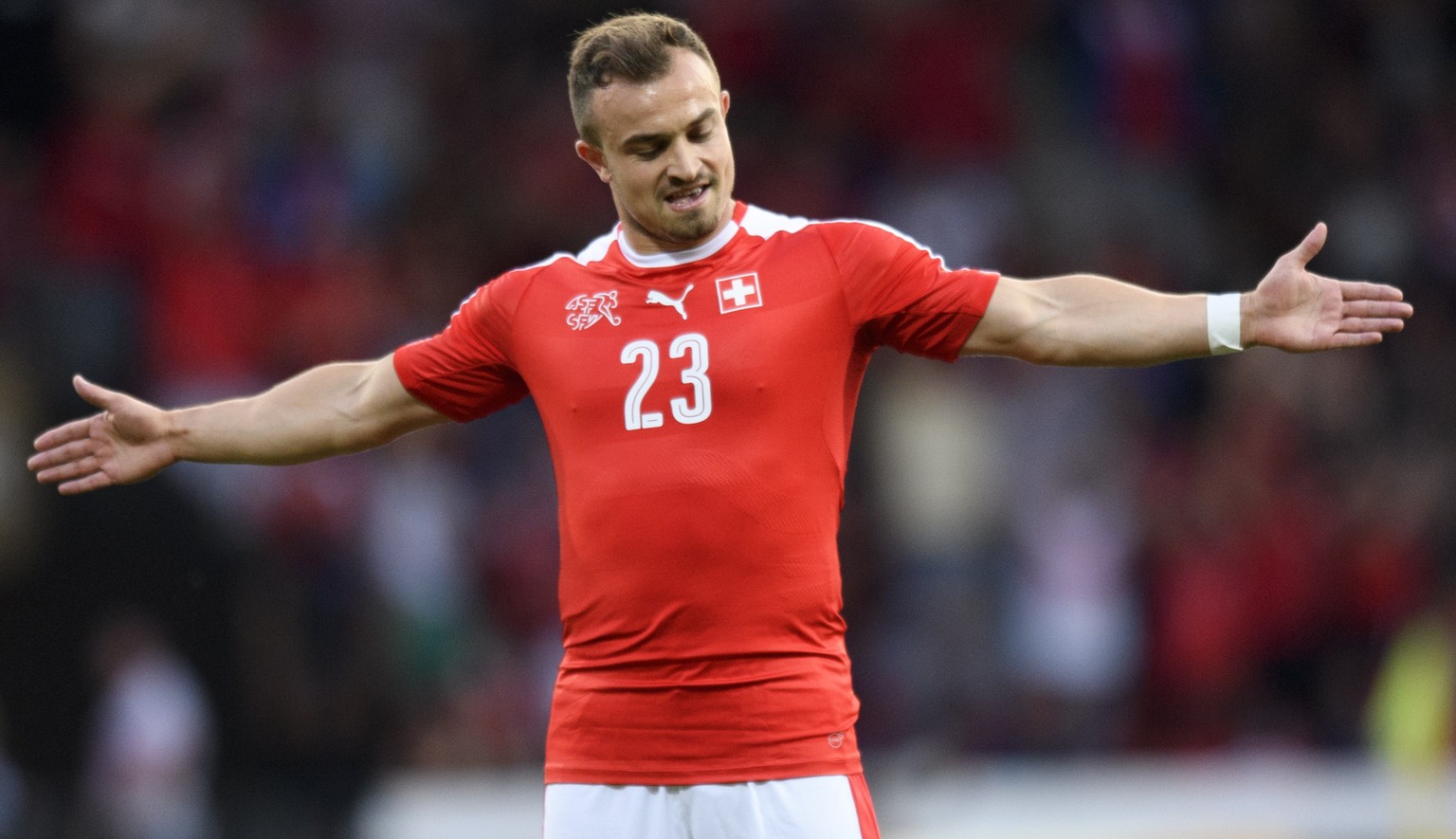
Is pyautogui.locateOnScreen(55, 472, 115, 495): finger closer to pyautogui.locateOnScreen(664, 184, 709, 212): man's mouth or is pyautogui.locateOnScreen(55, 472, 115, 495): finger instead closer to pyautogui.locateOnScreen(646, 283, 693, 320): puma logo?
pyautogui.locateOnScreen(646, 283, 693, 320): puma logo

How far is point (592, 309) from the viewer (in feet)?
16.1

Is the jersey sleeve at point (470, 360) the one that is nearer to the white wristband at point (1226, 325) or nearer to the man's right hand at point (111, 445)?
the man's right hand at point (111, 445)

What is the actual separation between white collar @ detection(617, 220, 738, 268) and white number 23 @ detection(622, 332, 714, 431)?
237 millimetres

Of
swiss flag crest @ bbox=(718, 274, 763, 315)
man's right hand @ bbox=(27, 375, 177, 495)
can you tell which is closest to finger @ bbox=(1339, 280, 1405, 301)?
swiss flag crest @ bbox=(718, 274, 763, 315)

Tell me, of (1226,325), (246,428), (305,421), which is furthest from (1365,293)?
(246,428)

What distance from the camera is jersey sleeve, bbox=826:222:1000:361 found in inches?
188

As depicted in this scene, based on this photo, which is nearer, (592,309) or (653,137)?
(653,137)

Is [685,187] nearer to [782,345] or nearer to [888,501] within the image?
[782,345]

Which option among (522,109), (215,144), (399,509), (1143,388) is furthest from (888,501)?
(215,144)

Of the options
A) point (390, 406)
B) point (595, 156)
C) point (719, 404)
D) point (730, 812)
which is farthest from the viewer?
point (390, 406)

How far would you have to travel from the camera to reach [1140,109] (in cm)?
1450

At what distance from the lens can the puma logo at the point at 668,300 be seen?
4.82m

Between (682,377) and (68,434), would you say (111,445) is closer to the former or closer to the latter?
(68,434)

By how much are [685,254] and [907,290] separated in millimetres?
548
